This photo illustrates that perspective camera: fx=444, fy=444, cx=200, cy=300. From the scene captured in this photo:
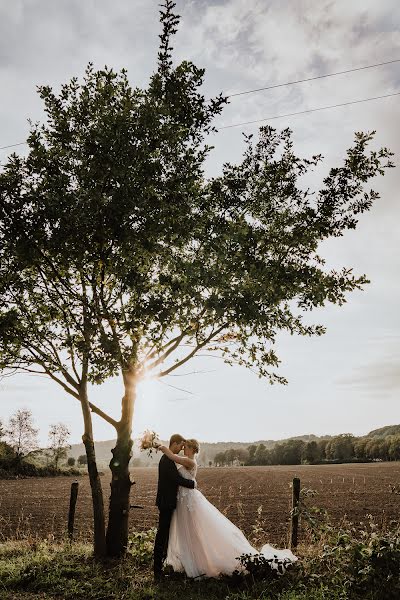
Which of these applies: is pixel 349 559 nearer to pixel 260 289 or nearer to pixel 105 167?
pixel 260 289

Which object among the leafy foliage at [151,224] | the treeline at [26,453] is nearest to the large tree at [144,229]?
the leafy foliage at [151,224]

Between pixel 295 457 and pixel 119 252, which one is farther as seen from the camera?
pixel 295 457

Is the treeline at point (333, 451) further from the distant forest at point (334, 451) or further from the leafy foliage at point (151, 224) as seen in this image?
the leafy foliage at point (151, 224)

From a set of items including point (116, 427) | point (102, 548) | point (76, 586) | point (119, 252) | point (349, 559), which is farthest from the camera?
point (116, 427)

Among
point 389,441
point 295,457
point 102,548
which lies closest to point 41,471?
point 102,548

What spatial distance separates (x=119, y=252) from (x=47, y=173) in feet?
6.38

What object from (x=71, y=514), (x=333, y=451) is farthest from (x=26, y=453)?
(x=333, y=451)

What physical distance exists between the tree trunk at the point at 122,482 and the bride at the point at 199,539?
1.58 meters

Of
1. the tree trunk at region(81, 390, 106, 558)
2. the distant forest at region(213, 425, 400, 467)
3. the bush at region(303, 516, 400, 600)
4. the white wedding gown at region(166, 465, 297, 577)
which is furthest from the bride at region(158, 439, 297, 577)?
the distant forest at region(213, 425, 400, 467)

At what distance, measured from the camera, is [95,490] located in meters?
9.83

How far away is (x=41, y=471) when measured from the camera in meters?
68.6

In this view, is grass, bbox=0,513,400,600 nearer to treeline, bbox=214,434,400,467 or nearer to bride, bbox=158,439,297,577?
bride, bbox=158,439,297,577

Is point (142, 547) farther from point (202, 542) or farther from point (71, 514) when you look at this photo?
point (71, 514)

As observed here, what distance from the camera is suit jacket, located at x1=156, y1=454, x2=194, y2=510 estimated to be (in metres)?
8.19
